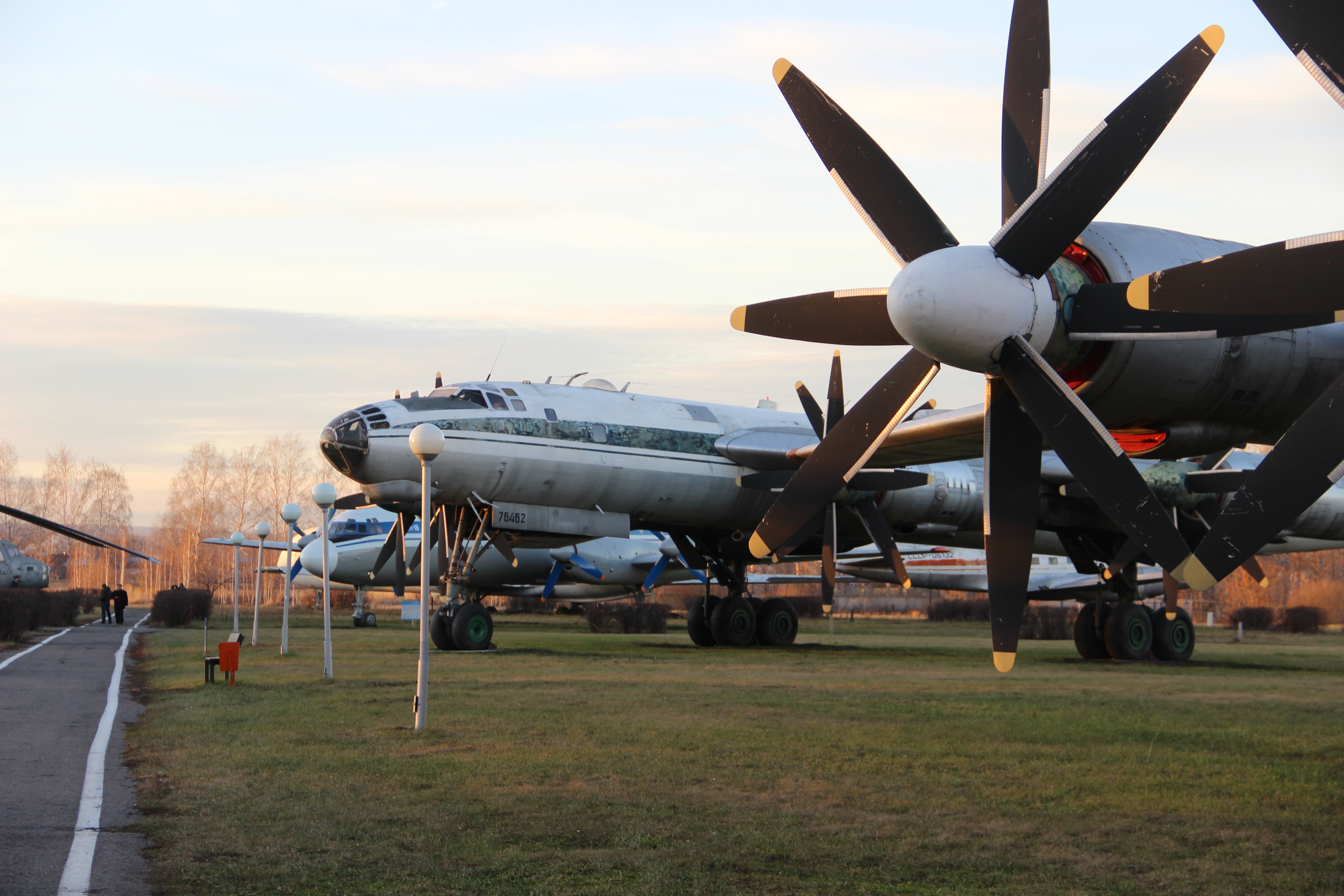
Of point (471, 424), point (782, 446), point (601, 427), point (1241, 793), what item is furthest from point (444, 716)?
point (782, 446)

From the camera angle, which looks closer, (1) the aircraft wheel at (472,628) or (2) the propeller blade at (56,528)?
(2) the propeller blade at (56,528)

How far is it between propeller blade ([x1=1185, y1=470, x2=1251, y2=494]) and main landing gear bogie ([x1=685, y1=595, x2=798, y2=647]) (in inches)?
342

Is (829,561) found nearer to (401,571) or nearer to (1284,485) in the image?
(401,571)

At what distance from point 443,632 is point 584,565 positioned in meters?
11.2

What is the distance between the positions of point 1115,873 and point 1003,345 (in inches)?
128

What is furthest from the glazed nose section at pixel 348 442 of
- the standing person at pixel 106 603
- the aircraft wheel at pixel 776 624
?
the standing person at pixel 106 603

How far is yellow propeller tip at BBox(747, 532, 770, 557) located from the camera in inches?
350

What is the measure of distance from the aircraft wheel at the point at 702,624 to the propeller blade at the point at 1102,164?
1845cm

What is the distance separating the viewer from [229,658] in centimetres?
1427

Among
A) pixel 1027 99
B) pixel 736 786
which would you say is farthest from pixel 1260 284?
pixel 736 786

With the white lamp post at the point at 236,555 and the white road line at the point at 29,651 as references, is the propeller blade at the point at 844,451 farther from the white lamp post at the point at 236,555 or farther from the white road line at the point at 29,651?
the white lamp post at the point at 236,555

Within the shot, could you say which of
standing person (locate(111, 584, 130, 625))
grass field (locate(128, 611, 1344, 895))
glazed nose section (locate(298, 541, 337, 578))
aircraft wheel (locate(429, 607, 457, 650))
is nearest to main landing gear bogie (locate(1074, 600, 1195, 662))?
grass field (locate(128, 611, 1344, 895))

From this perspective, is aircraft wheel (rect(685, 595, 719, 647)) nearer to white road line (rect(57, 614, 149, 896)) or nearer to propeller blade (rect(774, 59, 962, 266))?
white road line (rect(57, 614, 149, 896))

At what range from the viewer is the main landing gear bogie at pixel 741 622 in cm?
2502
